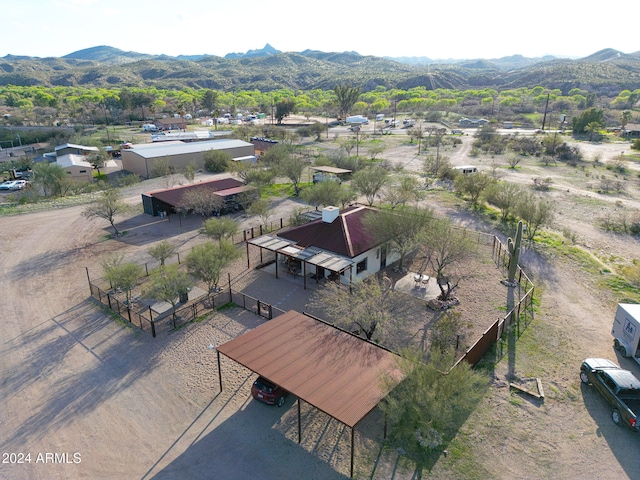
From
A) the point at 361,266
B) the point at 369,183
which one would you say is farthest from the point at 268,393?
the point at 369,183

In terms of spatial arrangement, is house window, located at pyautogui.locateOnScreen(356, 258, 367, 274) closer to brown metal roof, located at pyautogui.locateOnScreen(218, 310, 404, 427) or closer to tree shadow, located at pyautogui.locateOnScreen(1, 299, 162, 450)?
brown metal roof, located at pyautogui.locateOnScreen(218, 310, 404, 427)

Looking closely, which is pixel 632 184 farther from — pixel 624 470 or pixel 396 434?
pixel 396 434

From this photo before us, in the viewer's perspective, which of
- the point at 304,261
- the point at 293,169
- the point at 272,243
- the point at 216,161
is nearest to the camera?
the point at 304,261

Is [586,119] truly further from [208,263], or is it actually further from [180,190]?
[208,263]

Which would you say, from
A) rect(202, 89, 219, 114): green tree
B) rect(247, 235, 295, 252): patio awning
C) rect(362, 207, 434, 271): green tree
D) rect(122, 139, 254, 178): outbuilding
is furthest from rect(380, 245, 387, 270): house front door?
rect(202, 89, 219, 114): green tree

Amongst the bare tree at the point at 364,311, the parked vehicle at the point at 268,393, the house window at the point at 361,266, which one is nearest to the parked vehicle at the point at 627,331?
the bare tree at the point at 364,311

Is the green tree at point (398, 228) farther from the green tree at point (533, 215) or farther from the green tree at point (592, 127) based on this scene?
the green tree at point (592, 127)

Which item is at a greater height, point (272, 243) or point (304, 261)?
point (272, 243)
